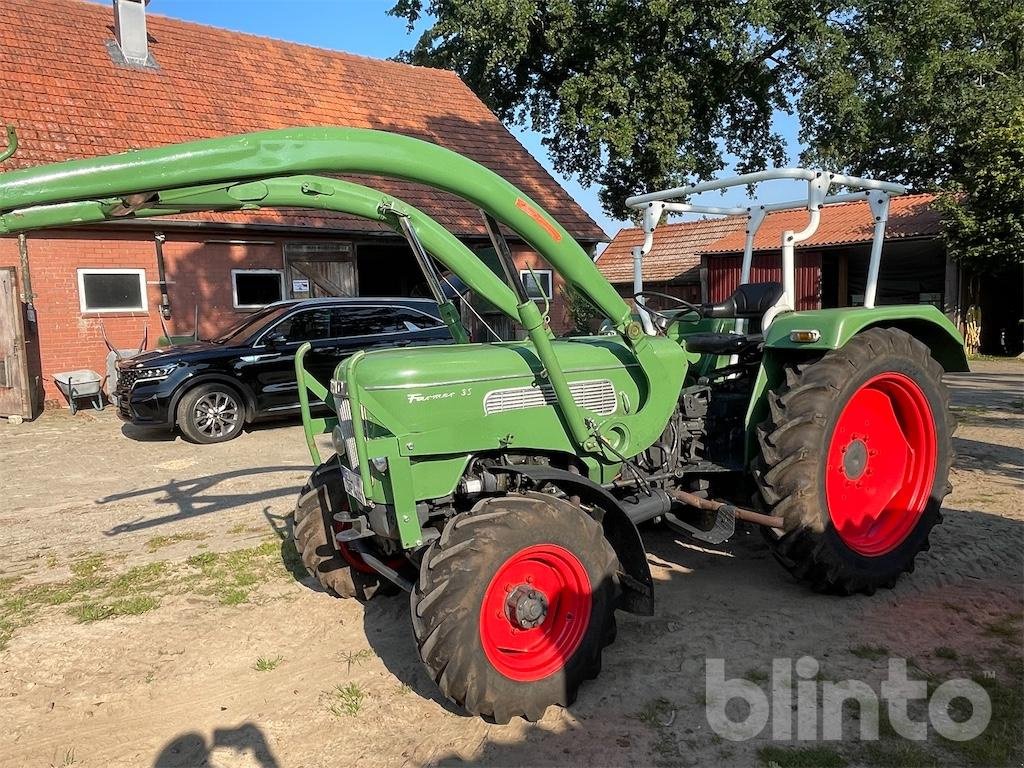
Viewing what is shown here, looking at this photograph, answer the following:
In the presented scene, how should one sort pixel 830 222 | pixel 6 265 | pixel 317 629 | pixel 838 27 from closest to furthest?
pixel 317 629 → pixel 6 265 → pixel 838 27 → pixel 830 222

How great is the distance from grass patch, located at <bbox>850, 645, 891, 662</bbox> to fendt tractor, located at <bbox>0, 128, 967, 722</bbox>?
0.42 meters

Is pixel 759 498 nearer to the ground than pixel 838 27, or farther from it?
nearer to the ground

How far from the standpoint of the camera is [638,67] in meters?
17.0

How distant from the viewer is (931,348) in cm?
Result: 467

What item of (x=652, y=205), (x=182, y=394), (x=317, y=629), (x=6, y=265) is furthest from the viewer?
(x=6, y=265)

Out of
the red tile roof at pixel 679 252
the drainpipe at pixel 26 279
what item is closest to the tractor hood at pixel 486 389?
the drainpipe at pixel 26 279

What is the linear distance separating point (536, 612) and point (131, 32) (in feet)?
45.5

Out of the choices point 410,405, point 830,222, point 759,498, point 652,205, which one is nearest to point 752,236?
point 652,205

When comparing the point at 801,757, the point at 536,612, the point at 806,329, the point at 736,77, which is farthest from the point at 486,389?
the point at 736,77

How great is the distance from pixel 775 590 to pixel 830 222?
18089 mm

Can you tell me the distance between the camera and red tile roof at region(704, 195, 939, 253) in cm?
1761

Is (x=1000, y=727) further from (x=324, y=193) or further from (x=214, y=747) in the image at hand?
(x=324, y=193)

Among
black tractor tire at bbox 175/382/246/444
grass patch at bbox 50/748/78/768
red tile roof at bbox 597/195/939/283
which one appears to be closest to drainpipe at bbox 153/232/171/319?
black tractor tire at bbox 175/382/246/444

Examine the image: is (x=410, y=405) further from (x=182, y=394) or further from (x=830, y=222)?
(x=830, y=222)
